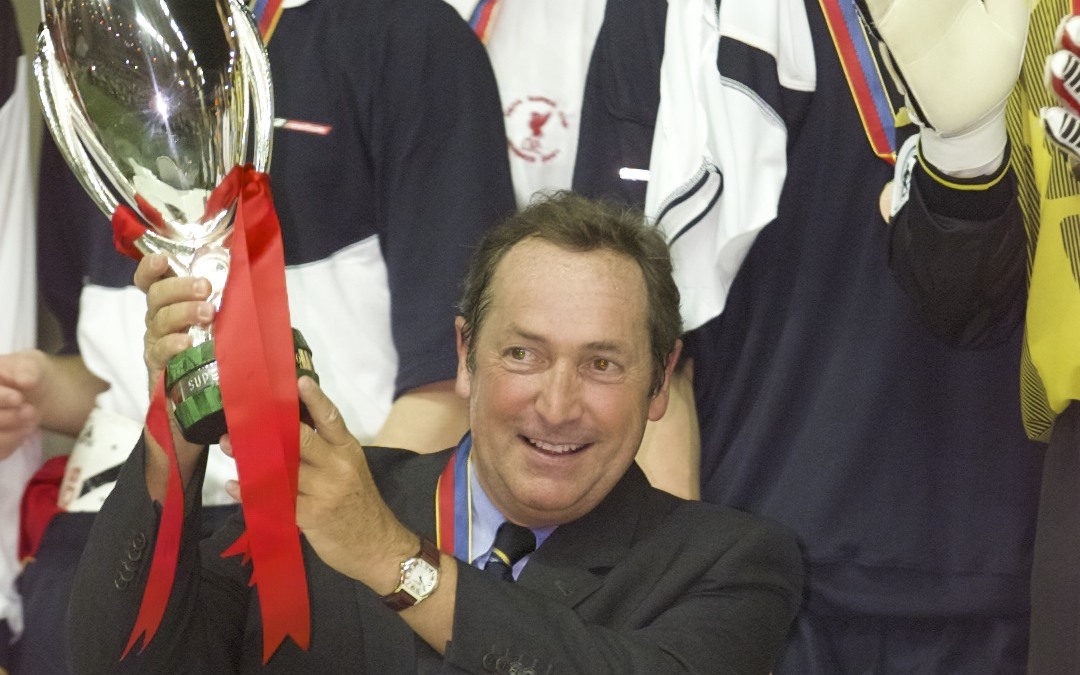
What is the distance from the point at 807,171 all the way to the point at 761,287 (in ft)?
0.54

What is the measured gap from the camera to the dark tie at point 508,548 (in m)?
1.56

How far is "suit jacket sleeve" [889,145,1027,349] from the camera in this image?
160 cm

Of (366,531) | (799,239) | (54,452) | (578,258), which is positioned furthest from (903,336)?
(54,452)

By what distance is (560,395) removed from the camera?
5.03 ft

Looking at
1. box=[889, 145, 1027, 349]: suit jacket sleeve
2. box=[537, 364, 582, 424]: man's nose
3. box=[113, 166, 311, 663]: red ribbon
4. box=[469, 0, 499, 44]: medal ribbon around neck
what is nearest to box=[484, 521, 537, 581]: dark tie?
box=[537, 364, 582, 424]: man's nose

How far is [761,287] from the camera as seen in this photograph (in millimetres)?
1979

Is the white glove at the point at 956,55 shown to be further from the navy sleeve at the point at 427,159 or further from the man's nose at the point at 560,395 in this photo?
the navy sleeve at the point at 427,159

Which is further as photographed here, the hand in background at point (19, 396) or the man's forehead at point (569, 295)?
the hand in background at point (19, 396)

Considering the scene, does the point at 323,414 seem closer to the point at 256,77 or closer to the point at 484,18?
the point at 256,77

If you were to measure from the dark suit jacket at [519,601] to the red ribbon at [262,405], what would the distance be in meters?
0.15

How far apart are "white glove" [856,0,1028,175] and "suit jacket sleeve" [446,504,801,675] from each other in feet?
1.59

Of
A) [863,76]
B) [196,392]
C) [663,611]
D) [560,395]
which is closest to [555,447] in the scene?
[560,395]

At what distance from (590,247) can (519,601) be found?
411mm

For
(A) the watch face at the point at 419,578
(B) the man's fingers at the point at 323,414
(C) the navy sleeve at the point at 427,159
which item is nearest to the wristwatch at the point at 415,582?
(A) the watch face at the point at 419,578
